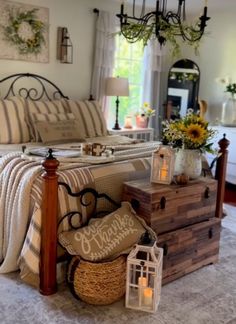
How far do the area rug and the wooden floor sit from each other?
1964mm

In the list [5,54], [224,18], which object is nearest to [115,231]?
[5,54]

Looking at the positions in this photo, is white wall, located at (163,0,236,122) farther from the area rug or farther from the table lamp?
the area rug

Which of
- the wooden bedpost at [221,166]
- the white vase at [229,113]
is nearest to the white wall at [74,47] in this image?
the white vase at [229,113]

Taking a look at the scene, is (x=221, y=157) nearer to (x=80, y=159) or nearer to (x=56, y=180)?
(x=80, y=159)

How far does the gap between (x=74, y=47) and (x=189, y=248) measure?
3160 millimetres

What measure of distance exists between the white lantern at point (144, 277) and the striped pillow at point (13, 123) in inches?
81.1

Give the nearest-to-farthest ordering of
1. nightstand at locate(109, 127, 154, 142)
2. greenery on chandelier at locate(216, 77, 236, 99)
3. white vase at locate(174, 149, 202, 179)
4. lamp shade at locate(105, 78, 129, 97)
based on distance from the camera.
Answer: white vase at locate(174, 149, 202, 179)
lamp shade at locate(105, 78, 129, 97)
nightstand at locate(109, 127, 154, 142)
greenery on chandelier at locate(216, 77, 236, 99)

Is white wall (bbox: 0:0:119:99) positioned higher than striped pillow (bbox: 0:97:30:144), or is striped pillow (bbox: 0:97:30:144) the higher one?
white wall (bbox: 0:0:119:99)

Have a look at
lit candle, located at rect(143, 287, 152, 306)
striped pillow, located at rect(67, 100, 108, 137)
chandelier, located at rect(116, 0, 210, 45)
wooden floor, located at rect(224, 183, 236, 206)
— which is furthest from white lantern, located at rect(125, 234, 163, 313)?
wooden floor, located at rect(224, 183, 236, 206)

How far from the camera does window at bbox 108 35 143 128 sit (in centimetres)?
546

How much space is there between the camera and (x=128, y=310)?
227cm

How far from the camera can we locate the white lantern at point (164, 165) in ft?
8.46

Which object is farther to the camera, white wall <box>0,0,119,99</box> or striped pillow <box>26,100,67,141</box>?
white wall <box>0,0,119,99</box>

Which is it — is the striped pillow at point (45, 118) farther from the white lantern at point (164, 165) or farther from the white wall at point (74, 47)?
the white lantern at point (164, 165)
